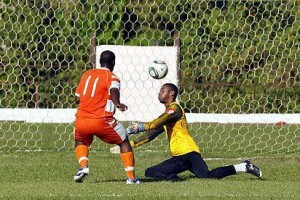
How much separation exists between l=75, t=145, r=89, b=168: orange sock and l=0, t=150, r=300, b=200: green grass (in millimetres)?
259

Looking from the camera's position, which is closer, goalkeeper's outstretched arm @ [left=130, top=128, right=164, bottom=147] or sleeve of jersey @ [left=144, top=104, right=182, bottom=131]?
sleeve of jersey @ [left=144, top=104, right=182, bottom=131]

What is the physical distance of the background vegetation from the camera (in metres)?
19.3

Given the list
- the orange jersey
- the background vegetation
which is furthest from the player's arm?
the background vegetation

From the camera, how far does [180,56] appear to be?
20297mm

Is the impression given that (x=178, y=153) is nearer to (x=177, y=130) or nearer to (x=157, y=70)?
(x=177, y=130)

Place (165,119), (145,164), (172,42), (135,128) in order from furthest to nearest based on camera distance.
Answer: (172,42), (145,164), (165,119), (135,128)

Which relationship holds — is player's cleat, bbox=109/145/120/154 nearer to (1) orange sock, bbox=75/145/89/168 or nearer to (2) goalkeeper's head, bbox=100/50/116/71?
(1) orange sock, bbox=75/145/89/168

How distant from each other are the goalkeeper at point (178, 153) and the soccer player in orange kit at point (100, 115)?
1.90 ft

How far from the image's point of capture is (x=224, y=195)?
9.75 m

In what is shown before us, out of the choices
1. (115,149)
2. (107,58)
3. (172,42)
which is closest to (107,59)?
(107,58)

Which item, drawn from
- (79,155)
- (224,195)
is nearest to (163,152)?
(79,155)

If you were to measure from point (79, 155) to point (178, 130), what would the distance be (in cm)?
134

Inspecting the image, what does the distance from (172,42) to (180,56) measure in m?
0.68

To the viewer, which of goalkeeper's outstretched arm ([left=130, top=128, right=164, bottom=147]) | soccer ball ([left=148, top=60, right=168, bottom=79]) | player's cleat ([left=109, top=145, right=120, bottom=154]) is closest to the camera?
goalkeeper's outstretched arm ([left=130, top=128, right=164, bottom=147])
